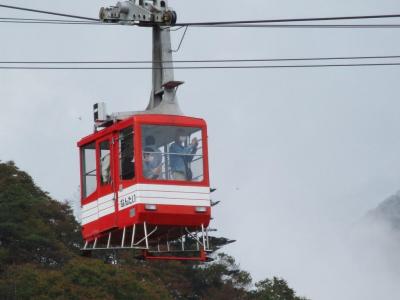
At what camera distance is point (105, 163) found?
38469 mm

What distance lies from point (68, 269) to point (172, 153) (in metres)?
55.2

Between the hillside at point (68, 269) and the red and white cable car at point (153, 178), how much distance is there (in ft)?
168

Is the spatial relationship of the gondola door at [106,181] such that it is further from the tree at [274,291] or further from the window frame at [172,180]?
the tree at [274,291]

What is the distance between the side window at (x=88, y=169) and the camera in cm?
3894

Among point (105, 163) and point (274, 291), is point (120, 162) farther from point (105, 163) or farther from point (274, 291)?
point (274, 291)

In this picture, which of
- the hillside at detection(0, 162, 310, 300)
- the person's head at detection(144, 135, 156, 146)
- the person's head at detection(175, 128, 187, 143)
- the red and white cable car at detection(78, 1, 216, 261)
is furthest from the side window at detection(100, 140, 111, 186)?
the hillside at detection(0, 162, 310, 300)

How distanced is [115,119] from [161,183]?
2.10 metres

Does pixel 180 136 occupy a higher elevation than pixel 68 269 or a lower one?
lower

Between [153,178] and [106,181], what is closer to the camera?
[153,178]

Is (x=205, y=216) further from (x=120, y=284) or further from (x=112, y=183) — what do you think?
(x=120, y=284)

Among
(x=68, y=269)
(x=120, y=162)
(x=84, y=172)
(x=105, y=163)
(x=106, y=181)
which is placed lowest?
(x=106, y=181)

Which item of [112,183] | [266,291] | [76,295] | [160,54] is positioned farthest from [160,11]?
[266,291]

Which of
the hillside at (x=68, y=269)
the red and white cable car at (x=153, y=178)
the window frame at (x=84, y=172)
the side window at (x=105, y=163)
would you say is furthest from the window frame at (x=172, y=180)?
the hillside at (x=68, y=269)

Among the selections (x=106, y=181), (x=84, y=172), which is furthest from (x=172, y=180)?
(x=84, y=172)
